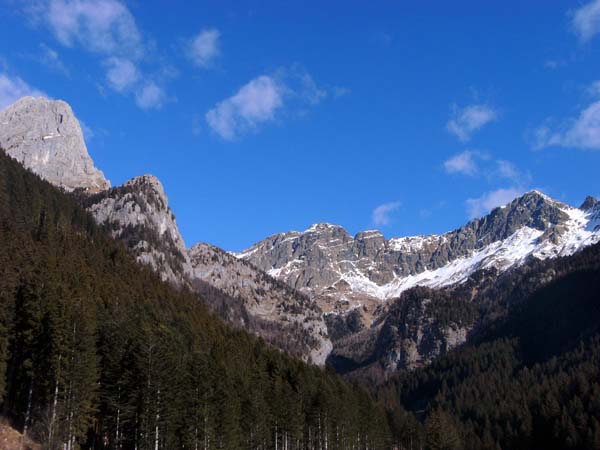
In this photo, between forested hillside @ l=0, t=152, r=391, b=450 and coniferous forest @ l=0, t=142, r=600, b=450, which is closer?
forested hillside @ l=0, t=152, r=391, b=450

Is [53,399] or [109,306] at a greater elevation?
[109,306]

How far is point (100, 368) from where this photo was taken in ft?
198

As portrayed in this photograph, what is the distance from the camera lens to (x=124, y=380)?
5531 centimetres

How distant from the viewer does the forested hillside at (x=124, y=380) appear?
2080 inches

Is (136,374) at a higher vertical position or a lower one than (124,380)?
higher

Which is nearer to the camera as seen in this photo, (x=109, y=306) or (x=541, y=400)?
(x=109, y=306)

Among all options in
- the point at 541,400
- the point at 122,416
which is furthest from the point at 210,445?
the point at 541,400

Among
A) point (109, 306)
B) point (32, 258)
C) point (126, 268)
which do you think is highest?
point (126, 268)

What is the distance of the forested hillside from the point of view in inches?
2080

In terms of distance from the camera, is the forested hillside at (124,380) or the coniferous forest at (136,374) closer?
the forested hillside at (124,380)

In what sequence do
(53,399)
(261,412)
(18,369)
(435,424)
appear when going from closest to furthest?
1. (53,399)
2. (18,369)
3. (261,412)
4. (435,424)

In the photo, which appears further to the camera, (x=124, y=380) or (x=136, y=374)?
(x=124, y=380)

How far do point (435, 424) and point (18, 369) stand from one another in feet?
383

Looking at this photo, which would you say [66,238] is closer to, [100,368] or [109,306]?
[109,306]
